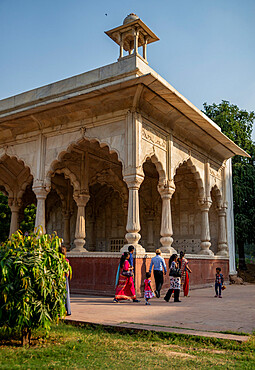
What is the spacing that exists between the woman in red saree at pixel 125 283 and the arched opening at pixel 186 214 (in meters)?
7.27

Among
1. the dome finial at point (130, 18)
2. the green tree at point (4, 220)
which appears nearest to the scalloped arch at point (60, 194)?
the green tree at point (4, 220)

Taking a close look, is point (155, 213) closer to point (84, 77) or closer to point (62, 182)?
point (62, 182)

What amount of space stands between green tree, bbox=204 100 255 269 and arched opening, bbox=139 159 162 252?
19.8ft

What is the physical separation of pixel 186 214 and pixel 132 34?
8344mm

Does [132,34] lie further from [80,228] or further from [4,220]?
[4,220]

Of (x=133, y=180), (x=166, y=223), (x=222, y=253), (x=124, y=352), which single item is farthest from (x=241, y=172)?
(x=124, y=352)

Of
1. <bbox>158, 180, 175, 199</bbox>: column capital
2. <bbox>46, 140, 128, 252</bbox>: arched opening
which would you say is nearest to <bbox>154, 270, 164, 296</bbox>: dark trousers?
<bbox>158, 180, 175, 199</bbox>: column capital

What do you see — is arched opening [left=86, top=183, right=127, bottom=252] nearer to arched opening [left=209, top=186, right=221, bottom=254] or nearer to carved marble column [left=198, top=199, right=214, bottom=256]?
arched opening [left=209, top=186, right=221, bottom=254]

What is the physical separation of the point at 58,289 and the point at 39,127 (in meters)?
8.40

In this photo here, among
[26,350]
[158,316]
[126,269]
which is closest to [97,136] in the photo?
[126,269]

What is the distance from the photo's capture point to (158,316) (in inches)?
267

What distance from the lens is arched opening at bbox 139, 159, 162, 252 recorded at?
56.3 ft

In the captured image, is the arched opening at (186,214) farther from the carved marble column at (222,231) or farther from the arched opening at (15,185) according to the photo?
the arched opening at (15,185)

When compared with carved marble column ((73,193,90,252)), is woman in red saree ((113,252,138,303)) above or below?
below
